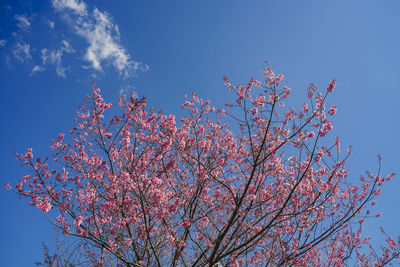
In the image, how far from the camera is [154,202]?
19.0 feet

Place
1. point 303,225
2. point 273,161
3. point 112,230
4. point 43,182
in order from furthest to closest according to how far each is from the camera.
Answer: point 273,161
point 303,225
point 112,230
point 43,182

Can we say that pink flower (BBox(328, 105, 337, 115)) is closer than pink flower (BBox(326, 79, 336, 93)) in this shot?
No

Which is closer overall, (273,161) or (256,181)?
(256,181)

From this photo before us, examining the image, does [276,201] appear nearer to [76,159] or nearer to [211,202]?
[211,202]

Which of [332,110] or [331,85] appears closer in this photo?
[331,85]

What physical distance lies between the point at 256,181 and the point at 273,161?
973mm

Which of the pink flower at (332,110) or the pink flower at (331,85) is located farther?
the pink flower at (332,110)

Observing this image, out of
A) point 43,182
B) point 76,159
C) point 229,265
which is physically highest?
point 76,159

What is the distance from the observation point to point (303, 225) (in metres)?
6.33

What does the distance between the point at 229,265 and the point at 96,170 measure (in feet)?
14.4

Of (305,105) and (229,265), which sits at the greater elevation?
(305,105)

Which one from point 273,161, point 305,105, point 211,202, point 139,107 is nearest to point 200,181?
point 211,202

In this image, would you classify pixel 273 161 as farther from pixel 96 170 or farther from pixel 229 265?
pixel 96 170

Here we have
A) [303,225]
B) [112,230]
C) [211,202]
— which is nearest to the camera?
[112,230]
